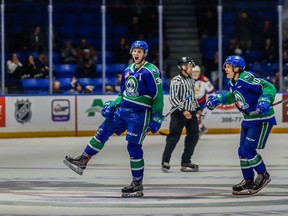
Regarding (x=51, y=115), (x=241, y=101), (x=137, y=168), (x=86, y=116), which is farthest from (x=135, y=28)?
(x=137, y=168)

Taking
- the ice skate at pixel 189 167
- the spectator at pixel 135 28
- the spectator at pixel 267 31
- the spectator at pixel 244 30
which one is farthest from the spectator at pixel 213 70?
the ice skate at pixel 189 167

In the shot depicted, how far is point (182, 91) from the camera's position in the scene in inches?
587

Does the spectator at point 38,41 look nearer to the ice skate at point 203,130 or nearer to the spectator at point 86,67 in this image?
the spectator at point 86,67

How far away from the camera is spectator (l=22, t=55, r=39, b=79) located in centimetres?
2278

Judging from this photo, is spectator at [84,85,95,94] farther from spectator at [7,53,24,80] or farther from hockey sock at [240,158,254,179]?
hockey sock at [240,158,254,179]

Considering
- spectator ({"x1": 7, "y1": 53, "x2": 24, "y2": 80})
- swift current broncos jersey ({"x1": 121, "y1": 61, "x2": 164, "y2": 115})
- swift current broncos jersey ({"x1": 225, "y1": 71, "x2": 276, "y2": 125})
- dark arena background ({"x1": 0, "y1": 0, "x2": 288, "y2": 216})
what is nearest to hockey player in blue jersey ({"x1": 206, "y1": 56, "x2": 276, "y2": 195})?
swift current broncos jersey ({"x1": 225, "y1": 71, "x2": 276, "y2": 125})

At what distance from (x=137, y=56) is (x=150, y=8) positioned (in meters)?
12.5

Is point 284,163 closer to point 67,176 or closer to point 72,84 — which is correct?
point 67,176

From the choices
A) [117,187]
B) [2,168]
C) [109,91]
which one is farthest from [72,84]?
[117,187]

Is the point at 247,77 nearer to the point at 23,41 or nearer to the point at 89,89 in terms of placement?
the point at 89,89

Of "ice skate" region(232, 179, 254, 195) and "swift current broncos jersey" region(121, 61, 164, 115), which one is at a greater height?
"swift current broncos jersey" region(121, 61, 164, 115)

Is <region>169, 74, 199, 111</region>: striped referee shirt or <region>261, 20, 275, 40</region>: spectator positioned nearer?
<region>169, 74, 199, 111</region>: striped referee shirt

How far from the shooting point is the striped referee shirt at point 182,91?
14875 mm

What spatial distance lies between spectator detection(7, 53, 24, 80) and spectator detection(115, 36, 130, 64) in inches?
86.6
